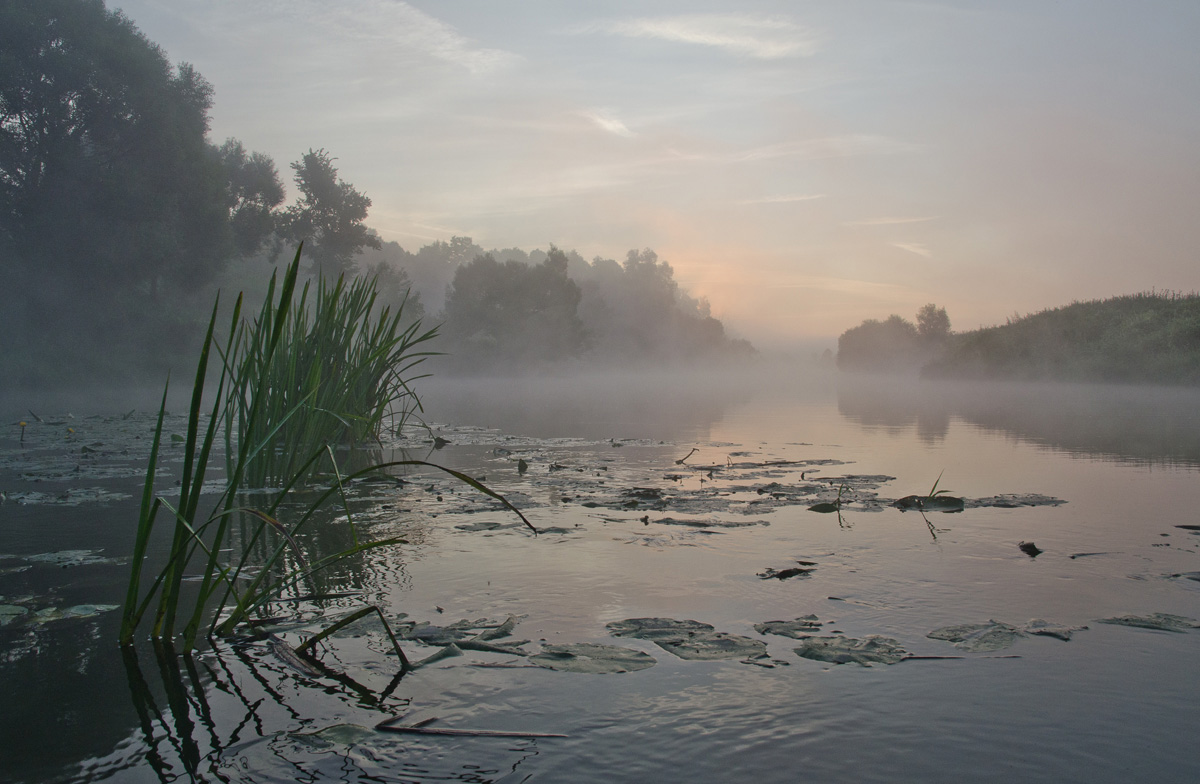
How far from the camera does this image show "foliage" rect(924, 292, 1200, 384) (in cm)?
2330

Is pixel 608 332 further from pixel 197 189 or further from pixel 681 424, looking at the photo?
pixel 681 424

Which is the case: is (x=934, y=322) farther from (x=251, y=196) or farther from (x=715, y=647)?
(x=715, y=647)

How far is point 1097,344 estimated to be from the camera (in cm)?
2756

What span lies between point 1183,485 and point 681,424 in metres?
6.72

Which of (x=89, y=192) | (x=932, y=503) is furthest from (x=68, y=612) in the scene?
(x=89, y=192)

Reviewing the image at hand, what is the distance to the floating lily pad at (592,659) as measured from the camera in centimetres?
204

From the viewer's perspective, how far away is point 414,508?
14.8 feet

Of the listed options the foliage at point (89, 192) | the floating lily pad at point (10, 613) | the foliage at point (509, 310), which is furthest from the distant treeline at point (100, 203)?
the foliage at point (509, 310)

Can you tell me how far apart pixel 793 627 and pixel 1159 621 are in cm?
111

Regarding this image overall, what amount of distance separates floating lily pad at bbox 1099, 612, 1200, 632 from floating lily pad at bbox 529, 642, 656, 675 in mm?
1475

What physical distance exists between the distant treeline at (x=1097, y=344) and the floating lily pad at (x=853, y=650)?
25417 mm

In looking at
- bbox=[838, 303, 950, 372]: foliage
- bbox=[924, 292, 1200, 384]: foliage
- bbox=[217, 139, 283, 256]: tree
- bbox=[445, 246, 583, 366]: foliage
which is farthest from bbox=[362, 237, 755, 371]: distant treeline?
bbox=[924, 292, 1200, 384]: foliage

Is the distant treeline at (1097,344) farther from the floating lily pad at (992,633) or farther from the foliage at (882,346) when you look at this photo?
the floating lily pad at (992,633)

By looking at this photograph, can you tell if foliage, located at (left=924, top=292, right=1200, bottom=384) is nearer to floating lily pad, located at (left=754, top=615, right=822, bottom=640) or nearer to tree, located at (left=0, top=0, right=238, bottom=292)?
floating lily pad, located at (left=754, top=615, right=822, bottom=640)
